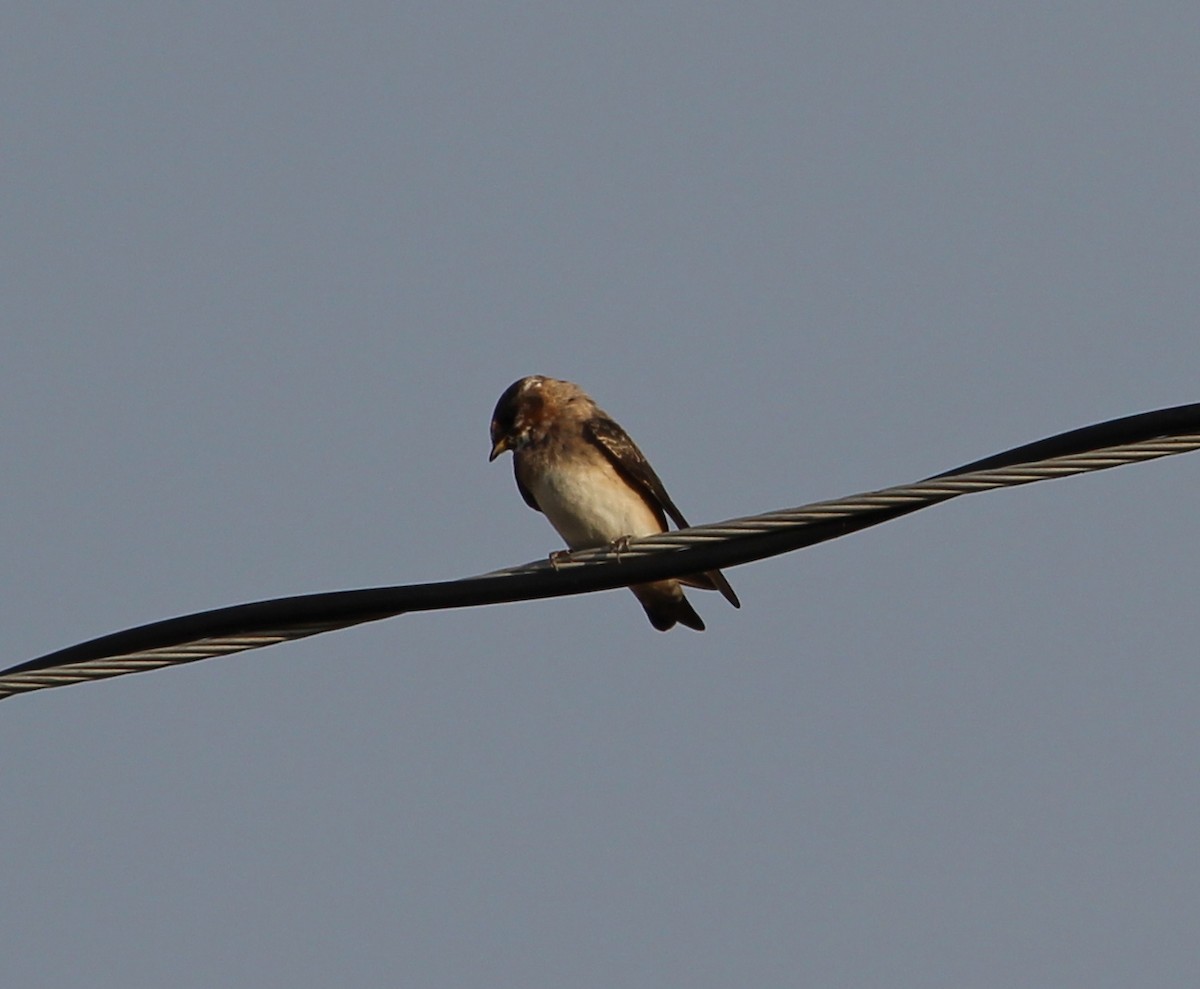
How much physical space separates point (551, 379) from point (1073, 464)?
Result: 588 centimetres

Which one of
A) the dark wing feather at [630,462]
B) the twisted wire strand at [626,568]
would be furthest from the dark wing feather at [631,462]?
the twisted wire strand at [626,568]

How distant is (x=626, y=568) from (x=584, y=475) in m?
4.29

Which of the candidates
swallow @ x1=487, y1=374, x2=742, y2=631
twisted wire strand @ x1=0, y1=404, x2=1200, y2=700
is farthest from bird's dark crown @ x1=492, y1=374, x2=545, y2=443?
twisted wire strand @ x1=0, y1=404, x2=1200, y2=700

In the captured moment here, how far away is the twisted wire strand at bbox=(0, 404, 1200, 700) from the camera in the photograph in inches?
221

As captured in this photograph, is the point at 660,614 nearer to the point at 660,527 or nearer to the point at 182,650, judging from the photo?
the point at 660,527

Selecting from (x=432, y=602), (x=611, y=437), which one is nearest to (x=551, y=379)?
(x=611, y=437)

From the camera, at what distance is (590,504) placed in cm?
1039

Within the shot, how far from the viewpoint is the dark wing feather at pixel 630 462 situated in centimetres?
1060

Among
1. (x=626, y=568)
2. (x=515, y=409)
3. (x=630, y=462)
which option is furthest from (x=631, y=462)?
(x=626, y=568)

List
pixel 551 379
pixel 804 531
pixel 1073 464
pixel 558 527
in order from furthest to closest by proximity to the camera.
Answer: pixel 551 379 → pixel 558 527 → pixel 804 531 → pixel 1073 464

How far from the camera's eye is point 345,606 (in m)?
5.99

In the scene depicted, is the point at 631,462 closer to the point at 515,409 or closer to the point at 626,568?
the point at 515,409

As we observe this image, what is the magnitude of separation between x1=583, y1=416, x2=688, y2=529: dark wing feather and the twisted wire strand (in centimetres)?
422

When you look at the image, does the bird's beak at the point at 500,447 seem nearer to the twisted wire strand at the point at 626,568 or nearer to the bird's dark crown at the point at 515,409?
the bird's dark crown at the point at 515,409
